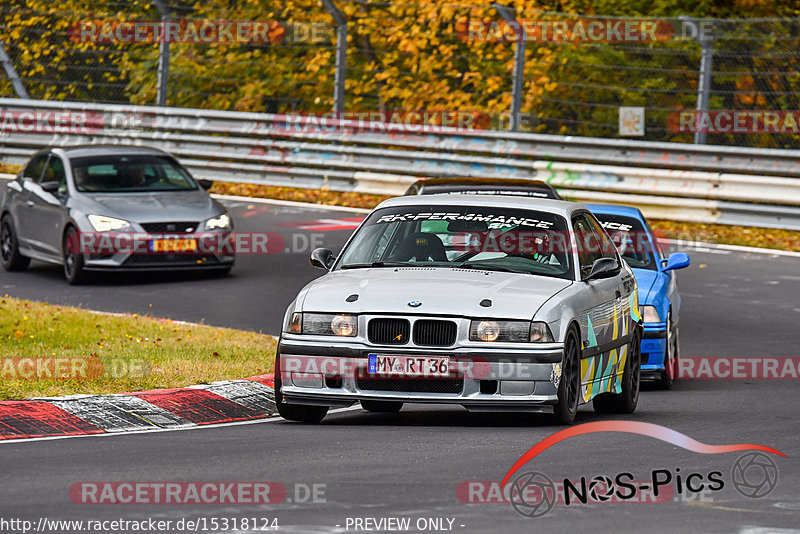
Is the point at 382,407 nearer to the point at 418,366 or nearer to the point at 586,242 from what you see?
the point at 418,366

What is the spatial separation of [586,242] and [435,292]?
1.80 meters

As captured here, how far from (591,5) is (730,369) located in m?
18.7

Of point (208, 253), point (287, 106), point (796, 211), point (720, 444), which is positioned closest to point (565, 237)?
point (720, 444)

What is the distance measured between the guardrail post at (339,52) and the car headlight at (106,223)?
8810 mm

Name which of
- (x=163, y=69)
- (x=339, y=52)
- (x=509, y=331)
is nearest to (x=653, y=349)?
(x=509, y=331)

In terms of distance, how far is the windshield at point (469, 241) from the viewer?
35.3 feet

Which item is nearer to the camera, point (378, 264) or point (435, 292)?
point (435, 292)

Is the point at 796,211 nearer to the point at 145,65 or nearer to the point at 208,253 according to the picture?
the point at 208,253

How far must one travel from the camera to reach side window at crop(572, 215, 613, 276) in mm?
10938

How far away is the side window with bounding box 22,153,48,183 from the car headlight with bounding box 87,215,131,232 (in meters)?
2.03

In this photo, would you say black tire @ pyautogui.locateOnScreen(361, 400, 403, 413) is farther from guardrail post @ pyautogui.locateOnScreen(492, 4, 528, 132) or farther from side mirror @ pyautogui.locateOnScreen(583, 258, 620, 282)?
guardrail post @ pyautogui.locateOnScreen(492, 4, 528, 132)

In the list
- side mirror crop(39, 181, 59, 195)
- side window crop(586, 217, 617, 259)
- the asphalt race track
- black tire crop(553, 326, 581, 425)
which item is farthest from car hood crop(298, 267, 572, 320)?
side mirror crop(39, 181, 59, 195)

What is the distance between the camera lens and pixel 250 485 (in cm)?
788

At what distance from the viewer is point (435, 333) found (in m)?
9.70
